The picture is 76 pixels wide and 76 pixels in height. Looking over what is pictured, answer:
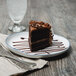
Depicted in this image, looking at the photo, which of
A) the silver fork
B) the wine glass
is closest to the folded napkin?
the silver fork

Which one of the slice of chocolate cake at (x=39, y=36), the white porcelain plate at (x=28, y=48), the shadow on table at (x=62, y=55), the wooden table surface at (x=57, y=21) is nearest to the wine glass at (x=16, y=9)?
the wooden table surface at (x=57, y=21)

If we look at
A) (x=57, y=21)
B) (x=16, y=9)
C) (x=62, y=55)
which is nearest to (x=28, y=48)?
(x=62, y=55)

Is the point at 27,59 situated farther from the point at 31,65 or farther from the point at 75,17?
the point at 75,17

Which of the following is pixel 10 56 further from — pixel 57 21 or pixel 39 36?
pixel 57 21

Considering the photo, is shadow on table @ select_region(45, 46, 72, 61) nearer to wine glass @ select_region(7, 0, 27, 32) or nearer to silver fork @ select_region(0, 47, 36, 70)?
silver fork @ select_region(0, 47, 36, 70)

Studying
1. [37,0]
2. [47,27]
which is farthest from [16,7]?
[37,0]
